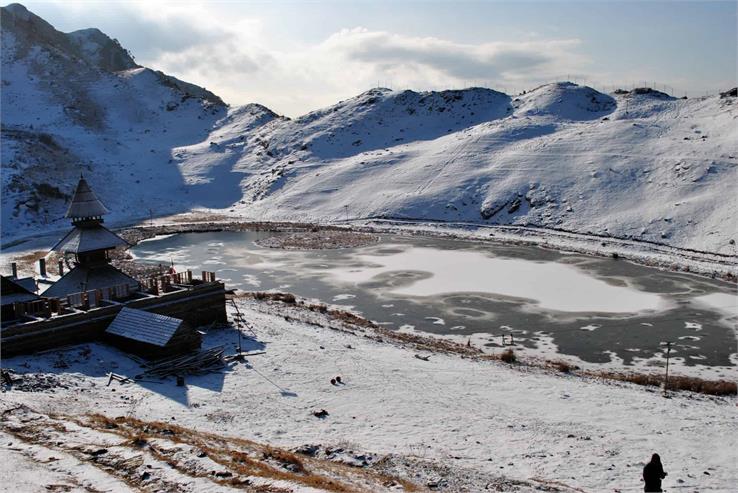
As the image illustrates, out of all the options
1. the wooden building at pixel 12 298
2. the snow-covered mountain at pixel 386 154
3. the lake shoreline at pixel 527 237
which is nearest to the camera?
the wooden building at pixel 12 298

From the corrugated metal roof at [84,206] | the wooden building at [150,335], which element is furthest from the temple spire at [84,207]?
the wooden building at [150,335]

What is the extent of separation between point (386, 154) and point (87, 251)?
74418 mm

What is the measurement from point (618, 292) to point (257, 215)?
57.4 m

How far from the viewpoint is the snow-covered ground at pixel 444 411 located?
17797 mm

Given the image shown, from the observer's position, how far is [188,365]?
25344 mm

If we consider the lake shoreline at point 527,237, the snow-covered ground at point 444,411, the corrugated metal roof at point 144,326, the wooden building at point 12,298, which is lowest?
the snow-covered ground at point 444,411

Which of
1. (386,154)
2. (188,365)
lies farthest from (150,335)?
(386,154)

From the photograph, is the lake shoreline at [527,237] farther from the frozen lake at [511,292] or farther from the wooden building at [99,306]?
the wooden building at [99,306]

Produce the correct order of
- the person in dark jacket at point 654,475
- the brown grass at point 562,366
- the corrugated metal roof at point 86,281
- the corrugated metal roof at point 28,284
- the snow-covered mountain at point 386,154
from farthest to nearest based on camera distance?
1. the snow-covered mountain at point 386,154
2. the corrugated metal roof at point 86,281
3. the corrugated metal roof at point 28,284
4. the brown grass at point 562,366
5. the person in dark jacket at point 654,475

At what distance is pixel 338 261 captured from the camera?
180 ft

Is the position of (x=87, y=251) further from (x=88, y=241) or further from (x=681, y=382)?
(x=681, y=382)

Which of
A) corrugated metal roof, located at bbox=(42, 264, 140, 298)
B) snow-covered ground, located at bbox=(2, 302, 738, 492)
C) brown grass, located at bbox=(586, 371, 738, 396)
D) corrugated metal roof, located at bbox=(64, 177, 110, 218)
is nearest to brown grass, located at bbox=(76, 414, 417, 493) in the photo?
snow-covered ground, located at bbox=(2, 302, 738, 492)

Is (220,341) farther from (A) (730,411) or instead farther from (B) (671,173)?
(B) (671,173)

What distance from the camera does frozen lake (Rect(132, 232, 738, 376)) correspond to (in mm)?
32625
